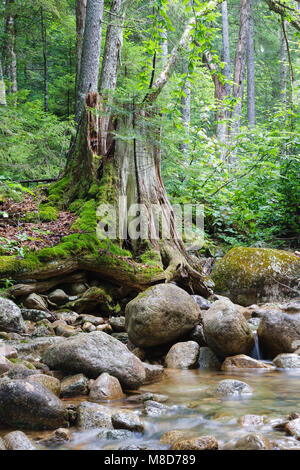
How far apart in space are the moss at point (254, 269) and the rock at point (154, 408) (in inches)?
226

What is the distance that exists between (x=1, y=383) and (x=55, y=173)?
9137mm

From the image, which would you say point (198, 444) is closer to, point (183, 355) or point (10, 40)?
point (183, 355)

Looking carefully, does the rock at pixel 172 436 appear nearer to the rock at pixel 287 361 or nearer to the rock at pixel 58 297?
the rock at pixel 287 361

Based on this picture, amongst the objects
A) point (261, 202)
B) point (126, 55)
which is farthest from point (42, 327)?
point (126, 55)

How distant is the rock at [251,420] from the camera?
361cm

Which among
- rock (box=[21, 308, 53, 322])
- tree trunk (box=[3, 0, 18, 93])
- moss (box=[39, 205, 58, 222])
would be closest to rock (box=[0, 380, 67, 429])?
rock (box=[21, 308, 53, 322])

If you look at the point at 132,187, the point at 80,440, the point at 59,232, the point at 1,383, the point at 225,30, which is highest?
the point at 225,30

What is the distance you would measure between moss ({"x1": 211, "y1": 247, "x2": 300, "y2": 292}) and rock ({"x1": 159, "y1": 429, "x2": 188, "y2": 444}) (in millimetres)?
6322

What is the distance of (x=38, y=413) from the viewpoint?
135 inches

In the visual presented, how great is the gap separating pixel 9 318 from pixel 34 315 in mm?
674

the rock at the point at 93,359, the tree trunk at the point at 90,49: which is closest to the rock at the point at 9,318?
the rock at the point at 93,359

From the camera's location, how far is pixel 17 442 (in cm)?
296

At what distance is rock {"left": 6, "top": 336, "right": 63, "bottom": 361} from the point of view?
16.0 ft
